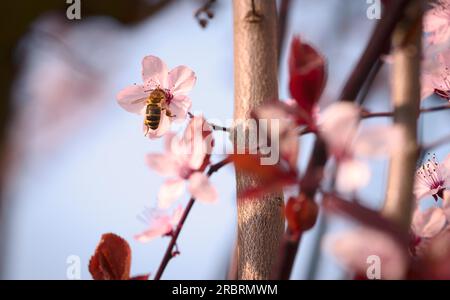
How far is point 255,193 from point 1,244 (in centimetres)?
86

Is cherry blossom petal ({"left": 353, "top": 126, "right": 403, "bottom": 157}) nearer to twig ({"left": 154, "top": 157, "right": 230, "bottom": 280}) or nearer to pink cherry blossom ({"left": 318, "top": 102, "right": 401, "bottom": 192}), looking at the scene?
pink cherry blossom ({"left": 318, "top": 102, "right": 401, "bottom": 192})

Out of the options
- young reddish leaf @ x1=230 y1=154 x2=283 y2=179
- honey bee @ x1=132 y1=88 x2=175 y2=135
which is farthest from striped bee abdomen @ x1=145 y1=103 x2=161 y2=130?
young reddish leaf @ x1=230 y1=154 x2=283 y2=179

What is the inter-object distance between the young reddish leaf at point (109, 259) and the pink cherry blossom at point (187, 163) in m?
0.04

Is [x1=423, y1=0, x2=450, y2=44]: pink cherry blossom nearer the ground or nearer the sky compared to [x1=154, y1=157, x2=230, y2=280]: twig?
nearer the sky

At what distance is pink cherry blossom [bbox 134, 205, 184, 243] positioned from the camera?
47 centimetres

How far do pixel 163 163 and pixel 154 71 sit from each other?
72 mm

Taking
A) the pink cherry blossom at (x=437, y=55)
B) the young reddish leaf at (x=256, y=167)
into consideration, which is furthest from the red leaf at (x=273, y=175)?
the pink cherry blossom at (x=437, y=55)

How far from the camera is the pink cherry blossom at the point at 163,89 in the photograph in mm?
439

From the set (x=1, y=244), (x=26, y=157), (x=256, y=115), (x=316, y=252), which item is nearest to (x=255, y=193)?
(x=256, y=115)

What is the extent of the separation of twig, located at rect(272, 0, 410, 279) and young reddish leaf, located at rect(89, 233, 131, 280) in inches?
6.3

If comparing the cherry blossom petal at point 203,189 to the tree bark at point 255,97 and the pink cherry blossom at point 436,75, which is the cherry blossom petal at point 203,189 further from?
the pink cherry blossom at point 436,75

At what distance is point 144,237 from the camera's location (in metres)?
0.47

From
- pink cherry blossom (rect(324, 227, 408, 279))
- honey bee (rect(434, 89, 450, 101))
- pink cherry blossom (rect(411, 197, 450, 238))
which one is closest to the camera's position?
pink cherry blossom (rect(324, 227, 408, 279))
